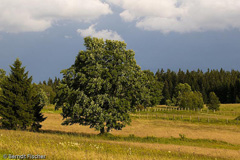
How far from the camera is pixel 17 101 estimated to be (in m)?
30.0

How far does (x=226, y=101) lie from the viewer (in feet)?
466

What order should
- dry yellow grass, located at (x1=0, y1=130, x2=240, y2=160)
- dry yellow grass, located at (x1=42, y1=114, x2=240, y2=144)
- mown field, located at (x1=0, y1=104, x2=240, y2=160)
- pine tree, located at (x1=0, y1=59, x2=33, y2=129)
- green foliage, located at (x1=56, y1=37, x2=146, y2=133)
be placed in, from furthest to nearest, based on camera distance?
dry yellow grass, located at (x1=42, y1=114, x2=240, y2=144)
green foliage, located at (x1=56, y1=37, x2=146, y2=133)
pine tree, located at (x1=0, y1=59, x2=33, y2=129)
mown field, located at (x1=0, y1=104, x2=240, y2=160)
dry yellow grass, located at (x1=0, y1=130, x2=240, y2=160)

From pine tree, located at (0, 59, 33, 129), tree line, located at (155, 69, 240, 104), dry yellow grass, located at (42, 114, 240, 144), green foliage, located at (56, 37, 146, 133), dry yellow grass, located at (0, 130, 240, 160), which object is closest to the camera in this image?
dry yellow grass, located at (0, 130, 240, 160)

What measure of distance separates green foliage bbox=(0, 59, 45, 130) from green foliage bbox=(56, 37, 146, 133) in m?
3.90

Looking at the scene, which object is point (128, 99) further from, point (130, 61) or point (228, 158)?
point (228, 158)

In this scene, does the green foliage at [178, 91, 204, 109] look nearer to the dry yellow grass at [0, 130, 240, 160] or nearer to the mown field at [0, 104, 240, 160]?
the mown field at [0, 104, 240, 160]

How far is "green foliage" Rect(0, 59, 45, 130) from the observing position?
2986cm

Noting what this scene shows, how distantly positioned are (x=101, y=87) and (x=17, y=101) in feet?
36.3

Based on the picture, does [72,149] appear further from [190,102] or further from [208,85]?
[208,85]

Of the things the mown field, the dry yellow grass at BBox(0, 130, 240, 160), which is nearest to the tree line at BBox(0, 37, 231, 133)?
the mown field

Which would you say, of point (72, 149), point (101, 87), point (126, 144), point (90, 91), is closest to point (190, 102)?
point (101, 87)

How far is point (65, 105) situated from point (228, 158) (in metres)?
21.8

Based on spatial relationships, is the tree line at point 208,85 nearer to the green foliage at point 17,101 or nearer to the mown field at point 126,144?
the mown field at point 126,144

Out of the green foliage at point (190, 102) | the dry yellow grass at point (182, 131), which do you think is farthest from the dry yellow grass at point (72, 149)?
the green foliage at point (190, 102)
